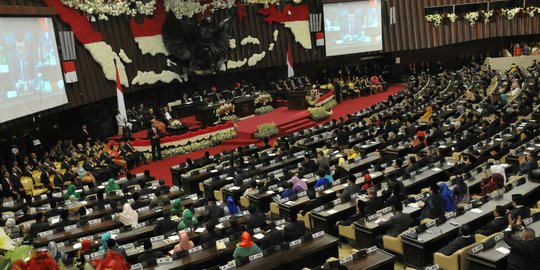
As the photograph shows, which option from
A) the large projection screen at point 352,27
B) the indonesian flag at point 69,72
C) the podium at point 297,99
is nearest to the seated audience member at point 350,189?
the indonesian flag at point 69,72

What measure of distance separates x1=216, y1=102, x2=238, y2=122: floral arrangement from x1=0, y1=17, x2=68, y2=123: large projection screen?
662 centimetres

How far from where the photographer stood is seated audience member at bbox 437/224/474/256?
7938 millimetres

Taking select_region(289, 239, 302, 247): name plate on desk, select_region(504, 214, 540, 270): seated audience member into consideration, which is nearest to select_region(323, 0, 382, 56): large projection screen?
select_region(289, 239, 302, 247): name plate on desk

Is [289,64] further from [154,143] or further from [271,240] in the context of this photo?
[271,240]

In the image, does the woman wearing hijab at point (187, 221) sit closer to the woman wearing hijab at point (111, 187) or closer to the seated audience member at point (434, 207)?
the woman wearing hijab at point (111, 187)

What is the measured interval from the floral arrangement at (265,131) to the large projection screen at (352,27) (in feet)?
34.5

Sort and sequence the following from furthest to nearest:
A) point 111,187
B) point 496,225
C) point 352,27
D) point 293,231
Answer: point 352,27 → point 111,187 → point 293,231 → point 496,225

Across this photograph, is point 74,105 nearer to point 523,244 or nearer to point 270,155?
point 270,155

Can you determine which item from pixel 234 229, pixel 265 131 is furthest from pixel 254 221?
pixel 265 131

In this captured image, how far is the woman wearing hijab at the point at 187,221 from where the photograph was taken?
392 inches

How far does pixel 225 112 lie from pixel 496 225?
54.1 ft

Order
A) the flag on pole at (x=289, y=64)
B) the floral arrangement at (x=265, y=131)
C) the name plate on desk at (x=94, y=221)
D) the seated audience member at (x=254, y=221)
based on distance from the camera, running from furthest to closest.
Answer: the flag on pole at (x=289, y=64), the floral arrangement at (x=265, y=131), the name plate on desk at (x=94, y=221), the seated audience member at (x=254, y=221)

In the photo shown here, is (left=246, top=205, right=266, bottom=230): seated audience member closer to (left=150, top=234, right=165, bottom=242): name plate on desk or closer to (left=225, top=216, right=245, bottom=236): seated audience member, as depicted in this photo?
(left=225, top=216, right=245, bottom=236): seated audience member

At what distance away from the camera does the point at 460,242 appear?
26.3 feet
